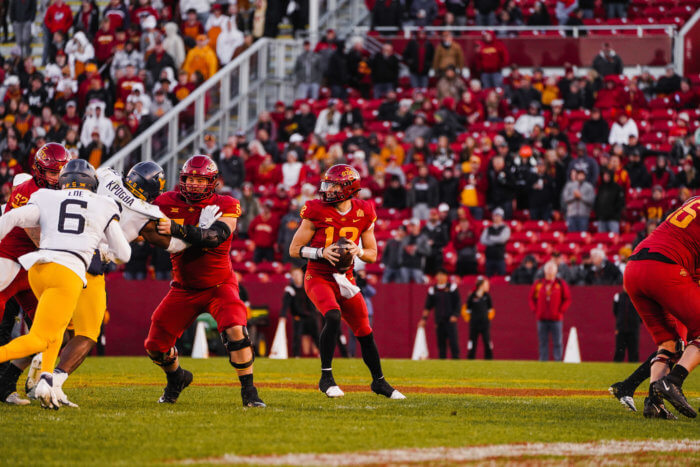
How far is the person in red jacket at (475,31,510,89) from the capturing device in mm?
24078

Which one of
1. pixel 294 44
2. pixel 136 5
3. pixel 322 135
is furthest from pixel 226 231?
pixel 136 5

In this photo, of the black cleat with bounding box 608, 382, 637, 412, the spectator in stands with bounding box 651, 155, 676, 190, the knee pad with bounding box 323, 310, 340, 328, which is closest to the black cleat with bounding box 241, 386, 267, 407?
the knee pad with bounding box 323, 310, 340, 328

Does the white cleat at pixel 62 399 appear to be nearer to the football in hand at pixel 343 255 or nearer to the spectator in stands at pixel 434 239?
the football in hand at pixel 343 255

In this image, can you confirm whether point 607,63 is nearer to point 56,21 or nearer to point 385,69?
point 385,69

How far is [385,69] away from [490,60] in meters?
2.31

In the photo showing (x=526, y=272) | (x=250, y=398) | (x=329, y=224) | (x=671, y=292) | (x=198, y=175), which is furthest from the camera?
(x=526, y=272)

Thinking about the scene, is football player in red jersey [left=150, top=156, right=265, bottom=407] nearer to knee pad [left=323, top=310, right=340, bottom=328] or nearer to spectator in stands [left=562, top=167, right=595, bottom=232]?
knee pad [left=323, top=310, right=340, bottom=328]

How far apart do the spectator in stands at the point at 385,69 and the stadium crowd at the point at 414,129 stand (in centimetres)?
4

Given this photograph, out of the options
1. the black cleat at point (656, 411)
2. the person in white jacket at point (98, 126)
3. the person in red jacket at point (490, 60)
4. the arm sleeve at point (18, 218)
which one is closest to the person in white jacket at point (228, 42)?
the person in white jacket at point (98, 126)

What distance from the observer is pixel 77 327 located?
329 inches

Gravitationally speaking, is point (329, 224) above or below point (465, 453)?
above

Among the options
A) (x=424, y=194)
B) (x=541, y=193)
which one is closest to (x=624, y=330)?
(x=541, y=193)

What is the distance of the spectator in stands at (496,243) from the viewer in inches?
747

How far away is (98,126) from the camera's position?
23.0 m
